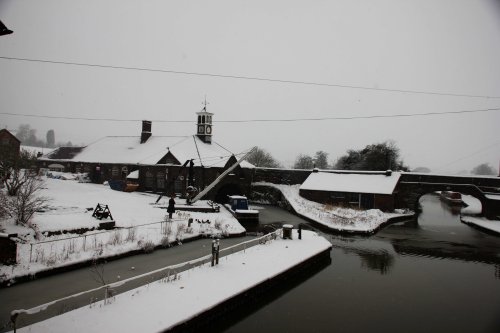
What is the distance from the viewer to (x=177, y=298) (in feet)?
31.1

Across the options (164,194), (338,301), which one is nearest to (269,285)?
(338,301)

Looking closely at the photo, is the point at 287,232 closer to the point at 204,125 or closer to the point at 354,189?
the point at 354,189

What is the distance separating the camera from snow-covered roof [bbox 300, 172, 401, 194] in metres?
34.8

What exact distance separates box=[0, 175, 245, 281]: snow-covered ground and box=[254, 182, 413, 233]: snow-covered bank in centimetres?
812

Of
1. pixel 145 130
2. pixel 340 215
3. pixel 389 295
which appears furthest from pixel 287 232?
pixel 145 130

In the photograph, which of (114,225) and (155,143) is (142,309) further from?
(155,143)

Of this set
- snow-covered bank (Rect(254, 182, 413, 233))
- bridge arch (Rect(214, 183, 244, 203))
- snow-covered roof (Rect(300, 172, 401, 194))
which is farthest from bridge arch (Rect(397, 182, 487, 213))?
bridge arch (Rect(214, 183, 244, 203))

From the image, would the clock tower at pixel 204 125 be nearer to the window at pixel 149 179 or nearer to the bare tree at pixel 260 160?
the window at pixel 149 179

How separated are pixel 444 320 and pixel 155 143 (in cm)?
3751

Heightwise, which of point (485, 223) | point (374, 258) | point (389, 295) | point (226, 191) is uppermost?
point (226, 191)

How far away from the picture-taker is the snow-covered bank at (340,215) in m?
24.7

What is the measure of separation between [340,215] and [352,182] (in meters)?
8.62

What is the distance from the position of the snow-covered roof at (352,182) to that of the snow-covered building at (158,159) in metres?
8.32

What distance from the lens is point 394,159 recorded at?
56.4 metres
